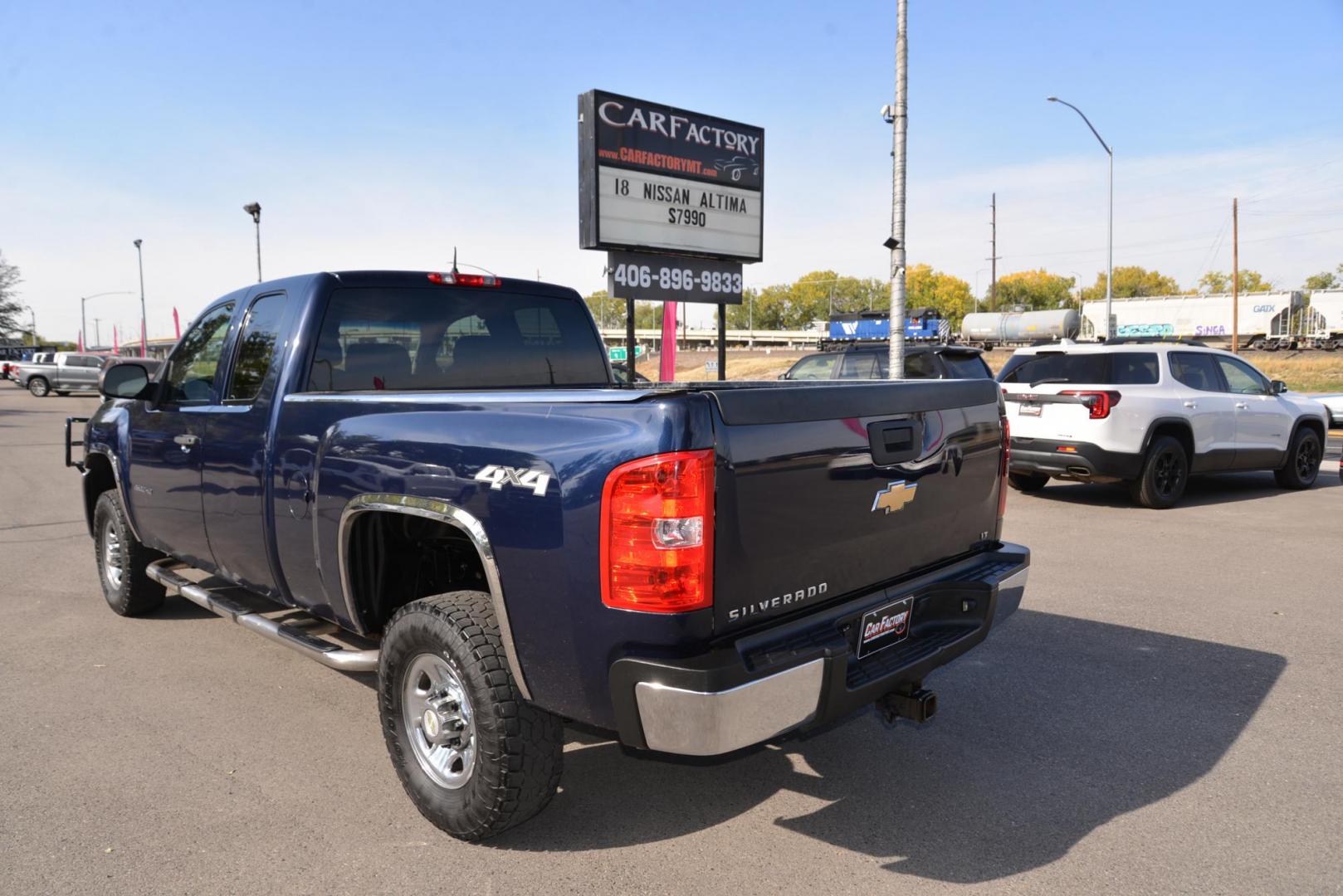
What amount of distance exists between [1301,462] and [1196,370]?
2.67m

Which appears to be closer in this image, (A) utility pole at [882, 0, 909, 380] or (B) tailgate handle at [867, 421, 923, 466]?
(B) tailgate handle at [867, 421, 923, 466]

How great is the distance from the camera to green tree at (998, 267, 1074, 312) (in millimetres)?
130750

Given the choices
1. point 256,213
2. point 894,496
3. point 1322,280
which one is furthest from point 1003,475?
point 1322,280

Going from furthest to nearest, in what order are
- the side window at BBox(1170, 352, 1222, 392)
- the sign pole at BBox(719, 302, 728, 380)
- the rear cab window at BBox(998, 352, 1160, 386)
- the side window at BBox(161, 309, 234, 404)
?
the sign pole at BBox(719, 302, 728, 380), the side window at BBox(1170, 352, 1222, 392), the rear cab window at BBox(998, 352, 1160, 386), the side window at BBox(161, 309, 234, 404)

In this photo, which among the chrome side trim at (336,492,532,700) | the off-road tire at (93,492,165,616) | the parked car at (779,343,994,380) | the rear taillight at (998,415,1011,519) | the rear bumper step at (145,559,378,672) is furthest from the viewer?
the parked car at (779,343,994,380)

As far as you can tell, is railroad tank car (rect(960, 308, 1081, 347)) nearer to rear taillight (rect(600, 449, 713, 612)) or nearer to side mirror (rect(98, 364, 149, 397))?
side mirror (rect(98, 364, 149, 397))

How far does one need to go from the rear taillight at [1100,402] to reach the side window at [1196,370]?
1.04 m

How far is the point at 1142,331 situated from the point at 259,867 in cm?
6284

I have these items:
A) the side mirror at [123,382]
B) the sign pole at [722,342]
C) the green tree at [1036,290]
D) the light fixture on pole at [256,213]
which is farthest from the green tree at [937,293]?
the side mirror at [123,382]

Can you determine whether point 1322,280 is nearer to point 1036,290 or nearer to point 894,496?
point 1036,290

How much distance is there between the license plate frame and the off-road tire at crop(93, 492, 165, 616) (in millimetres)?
4477

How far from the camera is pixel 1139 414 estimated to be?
9445 mm

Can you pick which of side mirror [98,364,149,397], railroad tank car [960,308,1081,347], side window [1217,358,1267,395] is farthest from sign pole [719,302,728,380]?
railroad tank car [960,308,1081,347]

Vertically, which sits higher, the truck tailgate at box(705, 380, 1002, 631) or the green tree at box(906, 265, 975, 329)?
the green tree at box(906, 265, 975, 329)
